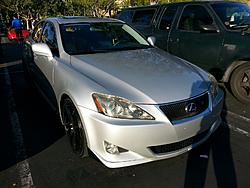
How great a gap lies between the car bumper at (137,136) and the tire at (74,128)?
0.17 m

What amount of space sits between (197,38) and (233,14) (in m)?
Answer: 0.81

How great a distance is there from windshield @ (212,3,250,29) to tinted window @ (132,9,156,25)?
5.63 feet

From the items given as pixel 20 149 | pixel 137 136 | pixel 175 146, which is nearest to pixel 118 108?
pixel 137 136

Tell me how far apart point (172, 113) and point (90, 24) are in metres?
2.27

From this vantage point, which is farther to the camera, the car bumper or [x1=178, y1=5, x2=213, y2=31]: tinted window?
[x1=178, y1=5, x2=213, y2=31]: tinted window

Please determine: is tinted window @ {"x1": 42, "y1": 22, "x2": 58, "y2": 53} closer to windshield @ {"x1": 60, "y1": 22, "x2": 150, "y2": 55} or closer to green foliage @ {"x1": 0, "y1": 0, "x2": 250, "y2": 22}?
windshield @ {"x1": 60, "y1": 22, "x2": 150, "y2": 55}

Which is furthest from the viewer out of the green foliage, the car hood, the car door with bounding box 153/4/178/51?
the green foliage

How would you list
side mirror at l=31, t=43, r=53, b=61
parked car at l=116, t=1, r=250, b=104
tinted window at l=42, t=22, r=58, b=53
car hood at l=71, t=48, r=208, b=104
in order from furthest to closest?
parked car at l=116, t=1, r=250, b=104
tinted window at l=42, t=22, r=58, b=53
side mirror at l=31, t=43, r=53, b=61
car hood at l=71, t=48, r=208, b=104

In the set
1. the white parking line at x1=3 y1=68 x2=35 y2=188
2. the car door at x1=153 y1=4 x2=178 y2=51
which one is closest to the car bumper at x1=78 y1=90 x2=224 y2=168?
the white parking line at x1=3 y1=68 x2=35 y2=188

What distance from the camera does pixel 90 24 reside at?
4.15 m

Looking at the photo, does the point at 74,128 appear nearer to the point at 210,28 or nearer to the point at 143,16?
the point at 210,28

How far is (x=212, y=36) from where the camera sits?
495cm

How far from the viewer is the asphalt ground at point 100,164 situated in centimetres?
269

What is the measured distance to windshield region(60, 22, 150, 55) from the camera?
12.2 ft
